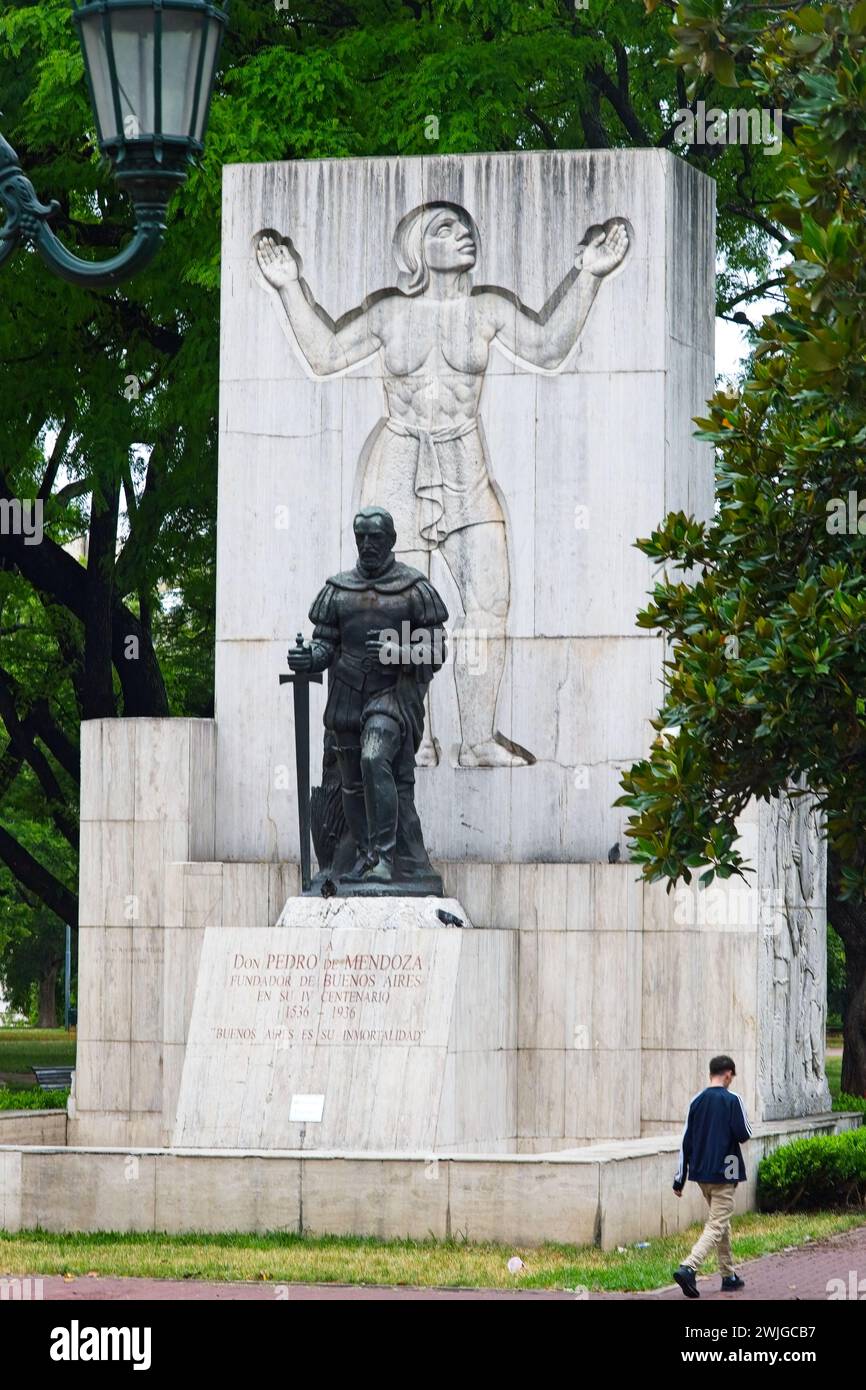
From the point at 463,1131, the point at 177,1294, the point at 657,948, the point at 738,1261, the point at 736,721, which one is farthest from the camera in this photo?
the point at 657,948

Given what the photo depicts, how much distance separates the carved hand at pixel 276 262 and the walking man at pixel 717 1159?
32.8 feet

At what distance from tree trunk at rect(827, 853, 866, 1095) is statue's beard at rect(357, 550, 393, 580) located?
1177 cm

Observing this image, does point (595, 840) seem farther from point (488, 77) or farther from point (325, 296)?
point (488, 77)

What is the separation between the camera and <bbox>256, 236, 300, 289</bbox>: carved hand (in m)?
22.7

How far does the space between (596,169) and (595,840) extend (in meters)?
5.70

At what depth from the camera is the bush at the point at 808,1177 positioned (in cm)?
1886

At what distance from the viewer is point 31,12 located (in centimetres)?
2670

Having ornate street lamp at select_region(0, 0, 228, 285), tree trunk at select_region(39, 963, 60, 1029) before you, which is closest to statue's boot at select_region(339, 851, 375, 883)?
ornate street lamp at select_region(0, 0, 228, 285)

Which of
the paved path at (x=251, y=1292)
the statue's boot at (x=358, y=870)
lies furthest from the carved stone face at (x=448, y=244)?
the paved path at (x=251, y=1292)

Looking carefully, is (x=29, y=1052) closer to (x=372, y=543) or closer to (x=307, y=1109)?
(x=372, y=543)

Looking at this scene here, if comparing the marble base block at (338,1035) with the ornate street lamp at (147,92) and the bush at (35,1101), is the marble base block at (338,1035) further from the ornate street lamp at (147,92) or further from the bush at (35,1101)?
the ornate street lamp at (147,92)

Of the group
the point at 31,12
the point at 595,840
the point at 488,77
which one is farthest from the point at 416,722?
the point at 31,12

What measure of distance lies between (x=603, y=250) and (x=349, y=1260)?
392 inches

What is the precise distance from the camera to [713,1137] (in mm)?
14695
